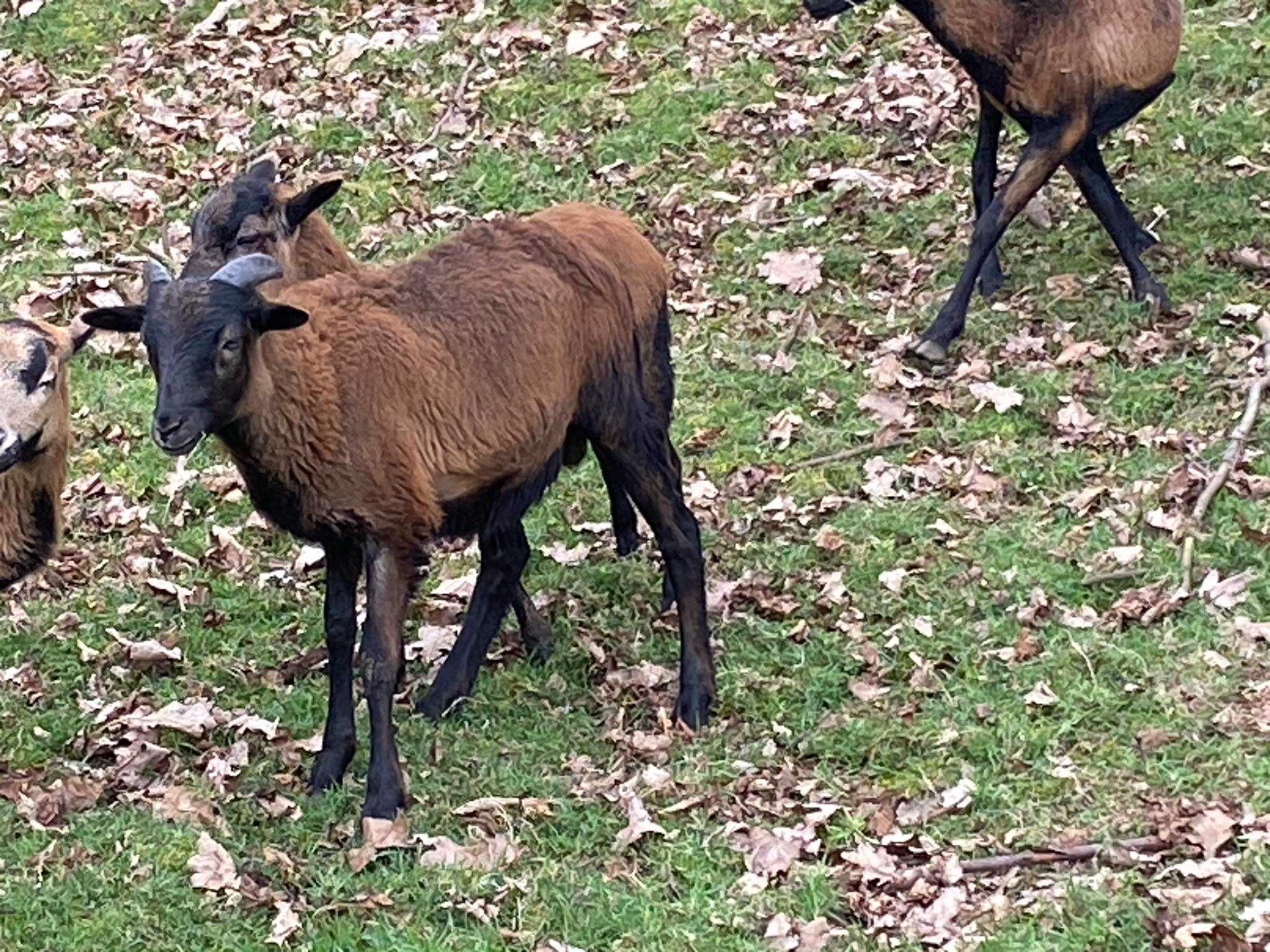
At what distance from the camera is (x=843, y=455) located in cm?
910

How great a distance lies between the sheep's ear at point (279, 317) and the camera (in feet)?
21.0

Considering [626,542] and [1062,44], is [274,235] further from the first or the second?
[1062,44]

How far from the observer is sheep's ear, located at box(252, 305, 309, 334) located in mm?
6398

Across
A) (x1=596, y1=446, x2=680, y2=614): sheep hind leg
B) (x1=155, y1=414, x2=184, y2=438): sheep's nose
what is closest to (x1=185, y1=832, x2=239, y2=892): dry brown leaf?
(x1=155, y1=414, x2=184, y2=438): sheep's nose

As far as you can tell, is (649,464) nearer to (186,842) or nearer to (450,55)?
(186,842)

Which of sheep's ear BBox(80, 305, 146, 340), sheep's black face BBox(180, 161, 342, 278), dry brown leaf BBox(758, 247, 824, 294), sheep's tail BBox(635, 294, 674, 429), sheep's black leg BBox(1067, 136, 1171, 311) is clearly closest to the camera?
sheep's ear BBox(80, 305, 146, 340)

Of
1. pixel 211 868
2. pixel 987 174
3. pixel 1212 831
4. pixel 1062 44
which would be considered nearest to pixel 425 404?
pixel 211 868

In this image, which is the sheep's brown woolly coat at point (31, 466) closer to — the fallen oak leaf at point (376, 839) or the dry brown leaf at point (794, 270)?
the fallen oak leaf at point (376, 839)

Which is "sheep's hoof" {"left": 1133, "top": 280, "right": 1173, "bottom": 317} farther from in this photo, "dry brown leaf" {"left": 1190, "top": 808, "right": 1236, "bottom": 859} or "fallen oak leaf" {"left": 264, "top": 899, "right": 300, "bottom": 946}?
"fallen oak leaf" {"left": 264, "top": 899, "right": 300, "bottom": 946}

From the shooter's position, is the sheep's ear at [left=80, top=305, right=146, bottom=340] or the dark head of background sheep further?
the dark head of background sheep

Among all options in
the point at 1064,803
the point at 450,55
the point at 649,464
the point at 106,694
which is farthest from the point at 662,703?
the point at 450,55

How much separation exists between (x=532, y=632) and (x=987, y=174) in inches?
164

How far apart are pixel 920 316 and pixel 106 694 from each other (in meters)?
4.73

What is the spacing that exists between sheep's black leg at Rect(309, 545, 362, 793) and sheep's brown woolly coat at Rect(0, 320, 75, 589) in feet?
4.06
